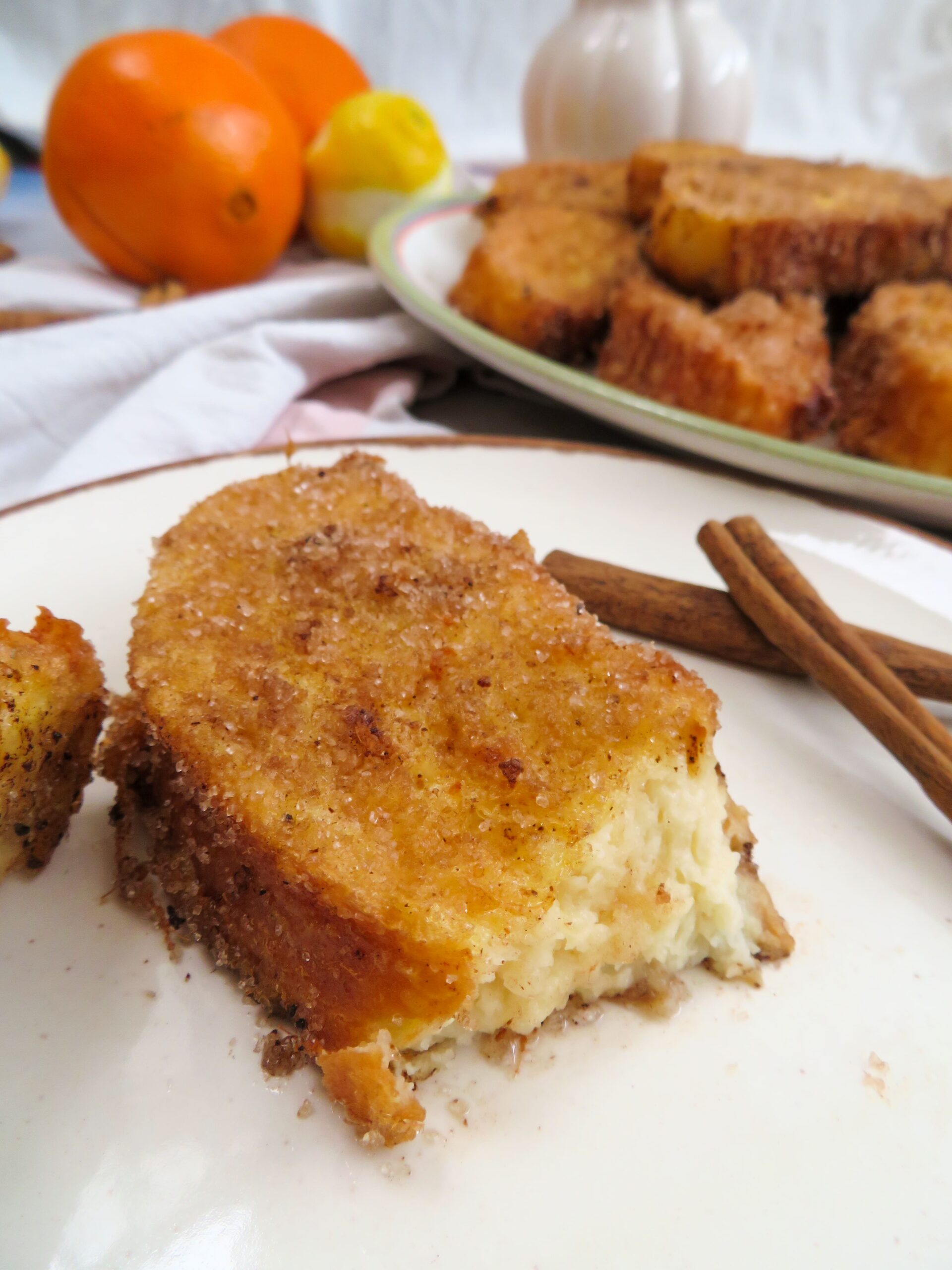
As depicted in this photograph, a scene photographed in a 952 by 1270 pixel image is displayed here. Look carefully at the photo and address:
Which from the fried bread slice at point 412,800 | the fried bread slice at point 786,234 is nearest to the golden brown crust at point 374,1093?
the fried bread slice at point 412,800

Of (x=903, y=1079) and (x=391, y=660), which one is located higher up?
(x=391, y=660)

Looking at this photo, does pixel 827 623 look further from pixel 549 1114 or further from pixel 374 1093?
pixel 374 1093

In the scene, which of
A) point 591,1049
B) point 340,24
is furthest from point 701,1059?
point 340,24

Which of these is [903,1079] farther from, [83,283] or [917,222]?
[83,283]

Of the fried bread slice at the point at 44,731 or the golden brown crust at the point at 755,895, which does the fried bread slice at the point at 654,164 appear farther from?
the fried bread slice at the point at 44,731

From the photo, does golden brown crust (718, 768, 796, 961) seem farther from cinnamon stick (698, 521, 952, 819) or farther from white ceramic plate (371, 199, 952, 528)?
white ceramic plate (371, 199, 952, 528)

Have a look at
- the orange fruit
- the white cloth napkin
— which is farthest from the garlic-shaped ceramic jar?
the white cloth napkin
